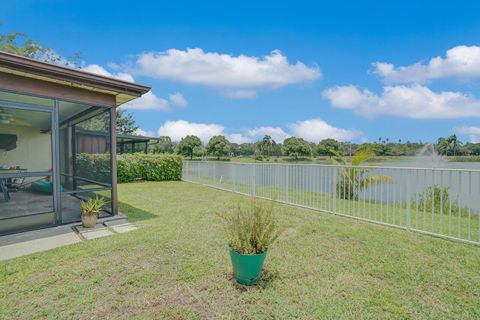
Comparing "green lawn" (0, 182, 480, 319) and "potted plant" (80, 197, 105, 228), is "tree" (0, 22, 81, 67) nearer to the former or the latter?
"potted plant" (80, 197, 105, 228)

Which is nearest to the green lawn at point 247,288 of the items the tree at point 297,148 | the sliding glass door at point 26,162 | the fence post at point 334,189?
the fence post at point 334,189

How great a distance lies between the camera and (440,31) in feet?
40.8

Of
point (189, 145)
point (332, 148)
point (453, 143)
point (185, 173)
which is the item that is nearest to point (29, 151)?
point (185, 173)

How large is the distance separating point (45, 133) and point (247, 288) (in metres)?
4.37

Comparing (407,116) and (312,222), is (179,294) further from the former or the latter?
(407,116)

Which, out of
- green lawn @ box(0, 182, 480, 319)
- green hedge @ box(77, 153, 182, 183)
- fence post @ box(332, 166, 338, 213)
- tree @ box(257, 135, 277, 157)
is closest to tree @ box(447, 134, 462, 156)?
fence post @ box(332, 166, 338, 213)

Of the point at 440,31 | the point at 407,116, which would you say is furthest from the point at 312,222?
the point at 407,116

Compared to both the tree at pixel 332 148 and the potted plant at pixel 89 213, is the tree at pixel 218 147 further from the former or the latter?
the potted plant at pixel 89 213

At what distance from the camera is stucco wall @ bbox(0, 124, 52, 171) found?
4.26 metres

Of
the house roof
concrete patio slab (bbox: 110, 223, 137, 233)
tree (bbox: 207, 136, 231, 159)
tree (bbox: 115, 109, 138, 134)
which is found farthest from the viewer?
tree (bbox: 207, 136, 231, 159)

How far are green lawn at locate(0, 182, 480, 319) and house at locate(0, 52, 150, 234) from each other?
4.93ft

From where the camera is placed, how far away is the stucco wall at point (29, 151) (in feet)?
14.0

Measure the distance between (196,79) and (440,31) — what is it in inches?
546

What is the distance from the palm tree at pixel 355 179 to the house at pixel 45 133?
450 centimetres
